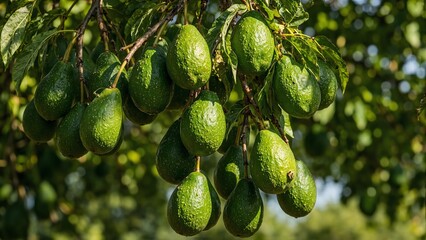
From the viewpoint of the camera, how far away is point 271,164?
5.21 feet

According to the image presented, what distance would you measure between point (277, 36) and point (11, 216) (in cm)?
284

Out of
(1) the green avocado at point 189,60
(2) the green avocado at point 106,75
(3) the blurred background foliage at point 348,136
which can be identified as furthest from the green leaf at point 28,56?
(3) the blurred background foliage at point 348,136

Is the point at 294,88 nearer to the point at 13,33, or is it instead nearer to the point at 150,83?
the point at 150,83

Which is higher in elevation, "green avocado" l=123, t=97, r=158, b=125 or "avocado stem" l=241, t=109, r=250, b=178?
"green avocado" l=123, t=97, r=158, b=125

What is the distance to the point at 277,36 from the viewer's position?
1.71m

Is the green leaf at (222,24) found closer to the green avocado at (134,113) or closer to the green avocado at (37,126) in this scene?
the green avocado at (134,113)

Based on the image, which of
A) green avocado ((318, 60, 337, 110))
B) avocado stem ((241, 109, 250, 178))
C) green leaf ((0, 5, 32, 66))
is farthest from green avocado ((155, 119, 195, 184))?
green leaf ((0, 5, 32, 66))

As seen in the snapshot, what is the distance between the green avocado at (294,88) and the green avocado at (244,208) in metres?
0.20

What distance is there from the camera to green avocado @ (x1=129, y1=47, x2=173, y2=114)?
5.22 feet

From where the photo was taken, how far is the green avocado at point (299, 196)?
1687 mm

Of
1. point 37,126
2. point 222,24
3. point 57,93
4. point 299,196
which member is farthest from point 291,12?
point 37,126

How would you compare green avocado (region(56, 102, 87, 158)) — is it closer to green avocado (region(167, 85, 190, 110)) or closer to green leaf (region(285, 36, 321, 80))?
green avocado (region(167, 85, 190, 110))

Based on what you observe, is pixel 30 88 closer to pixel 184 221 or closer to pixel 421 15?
pixel 421 15

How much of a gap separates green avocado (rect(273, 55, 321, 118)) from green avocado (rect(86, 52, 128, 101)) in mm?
358
